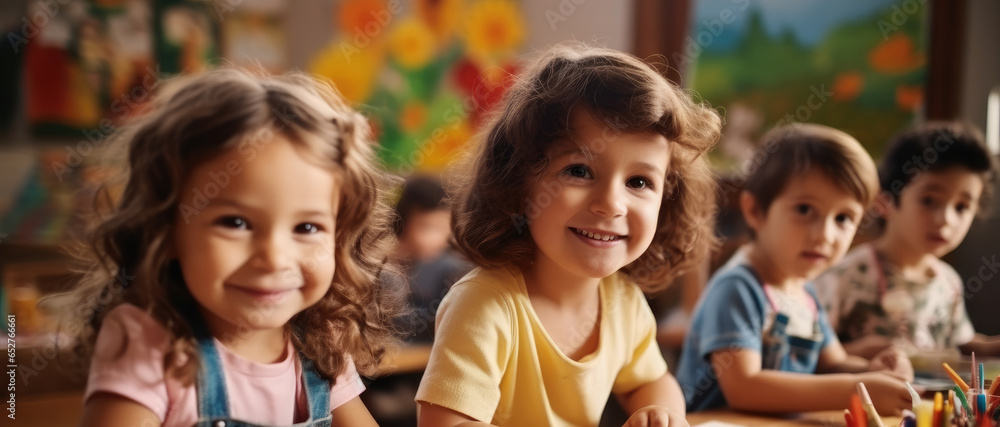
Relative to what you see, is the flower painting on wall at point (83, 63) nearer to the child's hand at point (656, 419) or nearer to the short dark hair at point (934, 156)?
the short dark hair at point (934, 156)

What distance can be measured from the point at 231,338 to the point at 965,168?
54.2 inches

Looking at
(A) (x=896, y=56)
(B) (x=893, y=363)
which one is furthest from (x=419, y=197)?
(B) (x=893, y=363)

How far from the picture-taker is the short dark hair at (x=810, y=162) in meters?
1.26

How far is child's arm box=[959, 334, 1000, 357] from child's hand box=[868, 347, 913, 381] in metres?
0.38

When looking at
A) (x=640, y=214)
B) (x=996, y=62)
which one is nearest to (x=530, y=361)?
(x=640, y=214)

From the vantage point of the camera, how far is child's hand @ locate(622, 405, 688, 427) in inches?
37.2

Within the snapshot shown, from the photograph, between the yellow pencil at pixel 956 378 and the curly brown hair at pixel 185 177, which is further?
the yellow pencil at pixel 956 378

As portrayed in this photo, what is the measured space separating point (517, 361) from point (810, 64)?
2452 millimetres

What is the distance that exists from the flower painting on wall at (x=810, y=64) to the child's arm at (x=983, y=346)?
52.0 inches

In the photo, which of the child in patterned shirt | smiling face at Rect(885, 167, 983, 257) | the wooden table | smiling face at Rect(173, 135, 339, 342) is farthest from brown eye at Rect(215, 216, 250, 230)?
smiling face at Rect(885, 167, 983, 257)

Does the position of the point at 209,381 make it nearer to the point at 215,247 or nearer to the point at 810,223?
the point at 215,247

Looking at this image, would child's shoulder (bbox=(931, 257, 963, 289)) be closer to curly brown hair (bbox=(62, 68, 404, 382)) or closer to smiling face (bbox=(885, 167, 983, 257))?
smiling face (bbox=(885, 167, 983, 257))

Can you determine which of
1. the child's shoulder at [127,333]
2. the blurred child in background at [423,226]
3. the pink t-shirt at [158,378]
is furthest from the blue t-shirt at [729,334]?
the blurred child in background at [423,226]

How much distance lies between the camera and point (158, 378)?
0.72m
